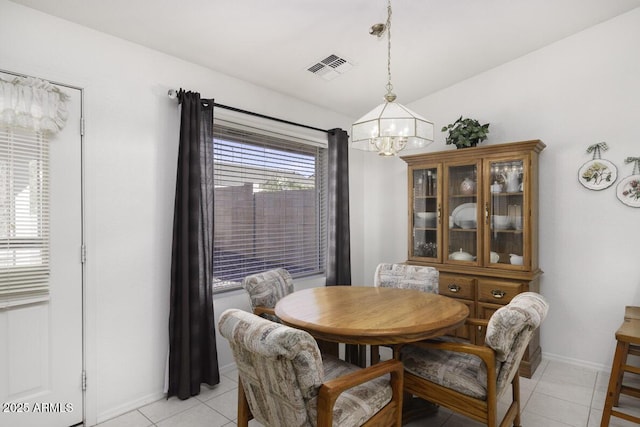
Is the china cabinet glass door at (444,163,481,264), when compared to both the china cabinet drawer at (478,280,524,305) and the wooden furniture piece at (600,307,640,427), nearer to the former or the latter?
the china cabinet drawer at (478,280,524,305)

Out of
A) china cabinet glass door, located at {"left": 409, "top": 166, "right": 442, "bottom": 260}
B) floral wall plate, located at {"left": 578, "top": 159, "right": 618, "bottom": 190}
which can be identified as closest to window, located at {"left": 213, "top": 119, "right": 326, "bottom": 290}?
china cabinet glass door, located at {"left": 409, "top": 166, "right": 442, "bottom": 260}

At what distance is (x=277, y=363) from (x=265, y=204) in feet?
6.94

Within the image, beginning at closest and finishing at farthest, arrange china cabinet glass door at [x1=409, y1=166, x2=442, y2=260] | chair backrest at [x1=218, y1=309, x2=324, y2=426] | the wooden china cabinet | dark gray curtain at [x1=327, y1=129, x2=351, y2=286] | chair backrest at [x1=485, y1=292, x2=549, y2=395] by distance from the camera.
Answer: chair backrest at [x1=218, y1=309, x2=324, y2=426] < chair backrest at [x1=485, y1=292, x2=549, y2=395] < the wooden china cabinet < china cabinet glass door at [x1=409, y1=166, x2=442, y2=260] < dark gray curtain at [x1=327, y1=129, x2=351, y2=286]

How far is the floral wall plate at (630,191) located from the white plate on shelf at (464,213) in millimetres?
1094

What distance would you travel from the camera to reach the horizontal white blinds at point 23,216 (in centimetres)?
188

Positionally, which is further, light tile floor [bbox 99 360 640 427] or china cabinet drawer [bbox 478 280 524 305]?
china cabinet drawer [bbox 478 280 524 305]

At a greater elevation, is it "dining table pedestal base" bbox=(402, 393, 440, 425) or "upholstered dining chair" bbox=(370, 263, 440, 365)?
"upholstered dining chair" bbox=(370, 263, 440, 365)

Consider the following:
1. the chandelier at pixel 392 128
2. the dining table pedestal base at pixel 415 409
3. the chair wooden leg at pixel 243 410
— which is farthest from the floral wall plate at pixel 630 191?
the chair wooden leg at pixel 243 410

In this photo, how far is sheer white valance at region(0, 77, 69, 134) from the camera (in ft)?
6.07

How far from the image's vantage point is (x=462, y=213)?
3.37 m

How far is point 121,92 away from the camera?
7.49 feet

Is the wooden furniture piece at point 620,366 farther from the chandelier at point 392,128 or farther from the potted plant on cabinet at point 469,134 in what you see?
the potted plant on cabinet at point 469,134

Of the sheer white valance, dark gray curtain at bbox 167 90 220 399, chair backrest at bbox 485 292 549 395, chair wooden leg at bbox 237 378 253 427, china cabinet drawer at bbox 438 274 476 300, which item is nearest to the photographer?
chair backrest at bbox 485 292 549 395

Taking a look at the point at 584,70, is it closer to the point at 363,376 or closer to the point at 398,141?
the point at 398,141
